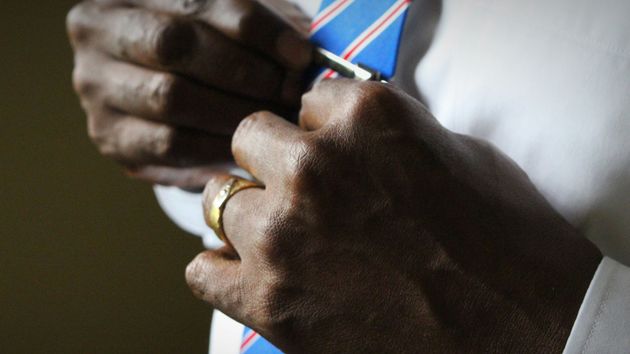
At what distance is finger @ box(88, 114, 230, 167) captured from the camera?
59cm

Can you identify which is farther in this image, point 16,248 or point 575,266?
point 16,248

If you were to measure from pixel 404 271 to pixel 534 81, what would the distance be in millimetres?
149

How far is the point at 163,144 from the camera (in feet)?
1.94

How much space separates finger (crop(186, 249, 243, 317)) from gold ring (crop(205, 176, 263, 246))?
0.05 feet

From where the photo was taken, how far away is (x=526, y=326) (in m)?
0.34

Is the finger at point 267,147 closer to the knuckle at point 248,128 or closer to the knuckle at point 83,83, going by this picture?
the knuckle at point 248,128

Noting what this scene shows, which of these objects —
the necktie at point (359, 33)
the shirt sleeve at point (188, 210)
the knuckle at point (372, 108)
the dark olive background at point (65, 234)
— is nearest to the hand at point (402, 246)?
the knuckle at point (372, 108)

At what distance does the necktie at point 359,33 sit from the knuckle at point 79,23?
10.1 inches

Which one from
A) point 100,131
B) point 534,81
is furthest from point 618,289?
point 100,131

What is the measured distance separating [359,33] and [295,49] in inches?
2.3

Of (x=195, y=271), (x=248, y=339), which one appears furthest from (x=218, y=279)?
(x=248, y=339)

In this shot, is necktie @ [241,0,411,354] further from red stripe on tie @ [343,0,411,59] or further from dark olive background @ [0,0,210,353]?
dark olive background @ [0,0,210,353]

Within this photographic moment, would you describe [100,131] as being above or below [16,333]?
above

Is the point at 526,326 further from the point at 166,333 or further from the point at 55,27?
the point at 166,333
